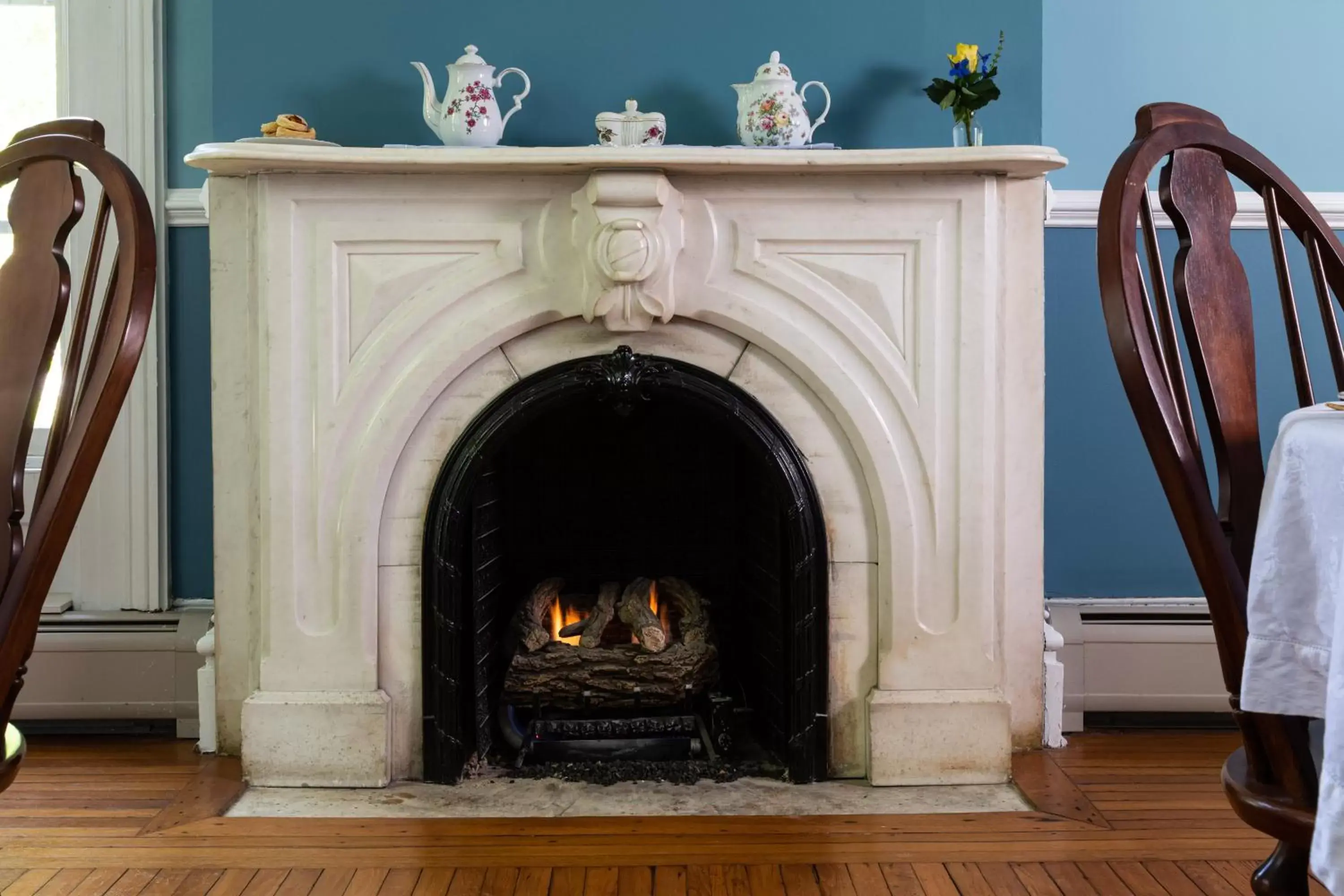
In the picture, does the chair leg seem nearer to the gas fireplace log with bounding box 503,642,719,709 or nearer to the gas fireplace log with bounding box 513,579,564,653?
the gas fireplace log with bounding box 503,642,719,709

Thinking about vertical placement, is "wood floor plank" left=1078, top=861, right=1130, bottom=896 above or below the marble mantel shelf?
below

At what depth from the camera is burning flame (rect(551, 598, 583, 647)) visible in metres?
2.62

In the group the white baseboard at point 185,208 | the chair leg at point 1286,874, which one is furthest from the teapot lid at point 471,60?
the chair leg at point 1286,874

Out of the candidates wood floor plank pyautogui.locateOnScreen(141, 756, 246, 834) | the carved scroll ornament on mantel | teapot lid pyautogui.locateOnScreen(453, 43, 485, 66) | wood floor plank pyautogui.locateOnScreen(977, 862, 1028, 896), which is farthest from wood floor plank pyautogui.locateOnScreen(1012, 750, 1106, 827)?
teapot lid pyautogui.locateOnScreen(453, 43, 485, 66)

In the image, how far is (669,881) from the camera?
75.5 inches

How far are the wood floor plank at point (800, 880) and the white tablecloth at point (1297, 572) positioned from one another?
105 centimetres

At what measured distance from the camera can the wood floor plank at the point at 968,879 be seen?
1880 mm

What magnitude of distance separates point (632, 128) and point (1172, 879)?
5.61ft

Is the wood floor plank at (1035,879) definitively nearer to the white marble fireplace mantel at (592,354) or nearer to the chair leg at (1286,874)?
the white marble fireplace mantel at (592,354)

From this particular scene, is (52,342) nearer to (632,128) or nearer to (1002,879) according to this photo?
(632,128)

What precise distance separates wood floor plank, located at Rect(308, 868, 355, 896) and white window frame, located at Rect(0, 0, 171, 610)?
42.4 inches

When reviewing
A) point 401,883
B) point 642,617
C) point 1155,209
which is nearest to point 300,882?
point 401,883

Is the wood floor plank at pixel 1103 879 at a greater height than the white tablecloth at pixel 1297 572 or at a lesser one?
lesser

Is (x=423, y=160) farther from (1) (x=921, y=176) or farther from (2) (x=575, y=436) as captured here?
(1) (x=921, y=176)
